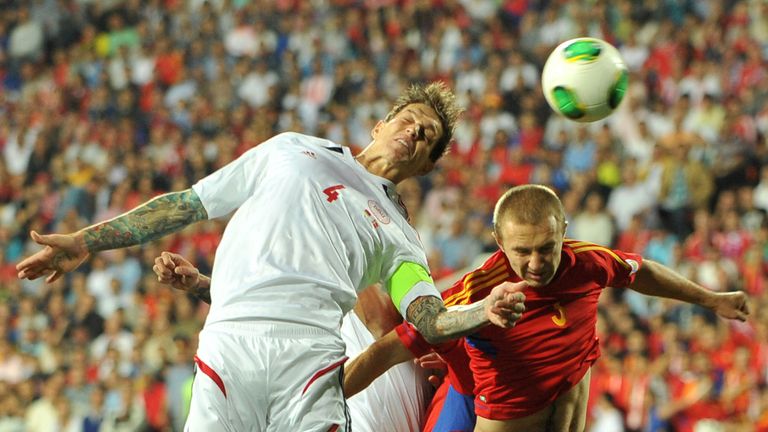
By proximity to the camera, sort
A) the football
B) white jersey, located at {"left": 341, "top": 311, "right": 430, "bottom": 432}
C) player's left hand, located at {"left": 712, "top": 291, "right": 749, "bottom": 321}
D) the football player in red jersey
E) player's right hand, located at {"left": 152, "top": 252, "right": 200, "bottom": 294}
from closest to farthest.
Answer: player's right hand, located at {"left": 152, "top": 252, "right": 200, "bottom": 294} → the football player in red jersey → player's left hand, located at {"left": 712, "top": 291, "right": 749, "bottom": 321} → white jersey, located at {"left": 341, "top": 311, "right": 430, "bottom": 432} → the football

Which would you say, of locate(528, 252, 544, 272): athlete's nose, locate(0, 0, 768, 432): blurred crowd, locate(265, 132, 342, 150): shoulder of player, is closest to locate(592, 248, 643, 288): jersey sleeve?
locate(528, 252, 544, 272): athlete's nose

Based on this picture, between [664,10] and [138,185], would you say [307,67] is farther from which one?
[664,10]

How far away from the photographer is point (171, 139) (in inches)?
560

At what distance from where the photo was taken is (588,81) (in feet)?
18.4

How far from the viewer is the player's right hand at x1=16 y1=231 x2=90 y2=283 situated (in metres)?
3.92

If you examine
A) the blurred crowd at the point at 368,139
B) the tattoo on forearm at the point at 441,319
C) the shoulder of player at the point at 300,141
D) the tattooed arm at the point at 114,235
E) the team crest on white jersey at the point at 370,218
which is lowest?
the blurred crowd at the point at 368,139

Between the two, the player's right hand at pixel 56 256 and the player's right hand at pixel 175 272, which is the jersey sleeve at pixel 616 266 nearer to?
the player's right hand at pixel 175 272

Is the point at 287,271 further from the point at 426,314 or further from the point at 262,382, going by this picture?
the point at 426,314

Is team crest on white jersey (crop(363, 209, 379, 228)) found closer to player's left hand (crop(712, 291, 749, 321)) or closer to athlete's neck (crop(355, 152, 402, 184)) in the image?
athlete's neck (crop(355, 152, 402, 184))

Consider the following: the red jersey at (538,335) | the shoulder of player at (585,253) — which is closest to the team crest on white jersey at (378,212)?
the red jersey at (538,335)

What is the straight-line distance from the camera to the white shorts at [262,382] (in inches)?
147

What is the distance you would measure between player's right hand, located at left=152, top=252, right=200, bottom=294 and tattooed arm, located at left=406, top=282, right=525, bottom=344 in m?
0.98

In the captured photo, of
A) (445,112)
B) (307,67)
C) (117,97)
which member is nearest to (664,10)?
(307,67)

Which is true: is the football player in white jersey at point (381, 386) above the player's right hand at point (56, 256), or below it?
below
